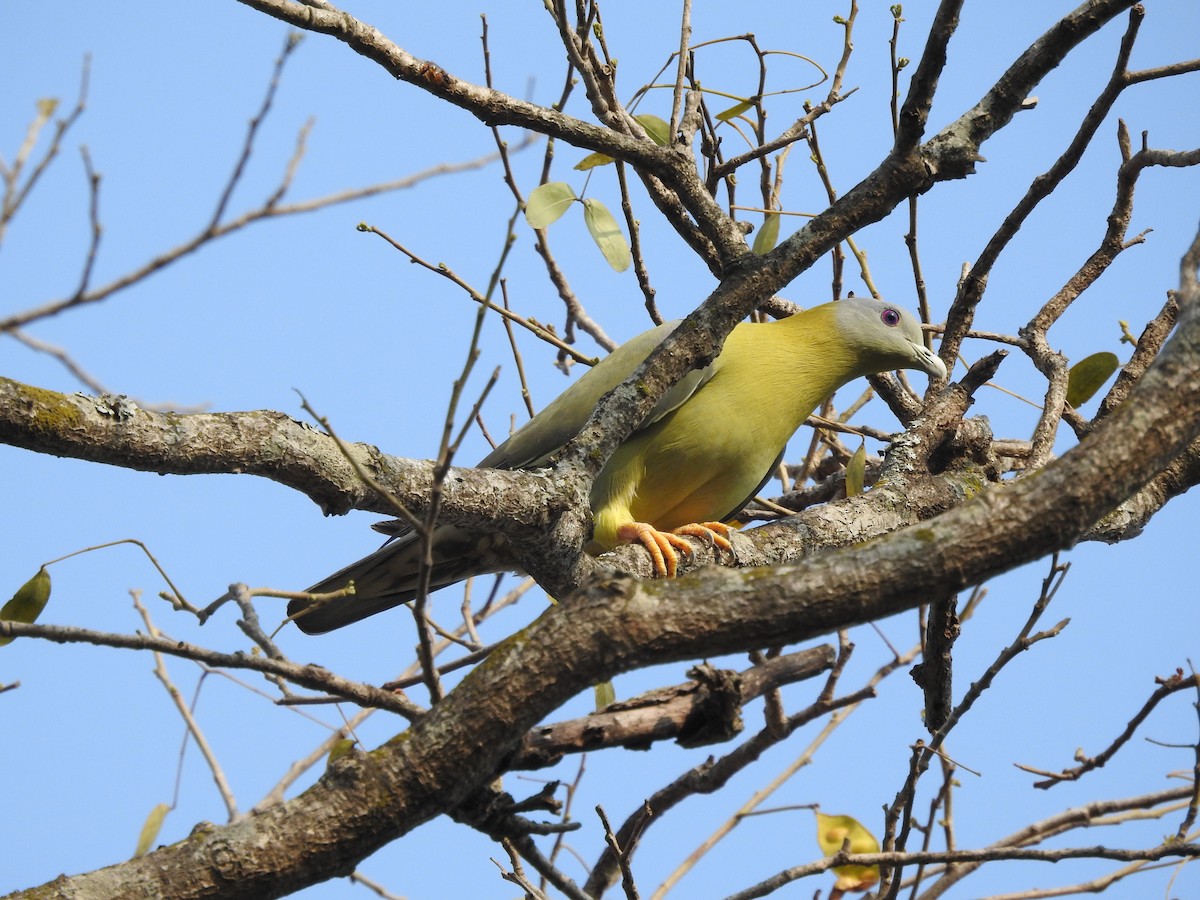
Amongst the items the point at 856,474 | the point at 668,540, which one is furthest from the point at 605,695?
the point at 856,474

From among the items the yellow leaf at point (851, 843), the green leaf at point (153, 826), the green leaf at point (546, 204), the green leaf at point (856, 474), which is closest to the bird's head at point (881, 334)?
the green leaf at point (856, 474)

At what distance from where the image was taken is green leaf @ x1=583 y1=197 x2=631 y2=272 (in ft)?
11.5

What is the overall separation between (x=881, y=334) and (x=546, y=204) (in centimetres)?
187

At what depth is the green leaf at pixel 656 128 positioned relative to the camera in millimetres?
3770

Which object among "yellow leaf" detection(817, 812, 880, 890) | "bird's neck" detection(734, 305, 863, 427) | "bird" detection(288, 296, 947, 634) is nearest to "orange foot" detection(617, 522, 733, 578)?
"bird" detection(288, 296, 947, 634)

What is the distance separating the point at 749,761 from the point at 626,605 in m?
1.71

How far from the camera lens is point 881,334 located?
15.4 feet

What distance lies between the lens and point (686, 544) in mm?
3867

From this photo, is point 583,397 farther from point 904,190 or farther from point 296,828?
point 296,828

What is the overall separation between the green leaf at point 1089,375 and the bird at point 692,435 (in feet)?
2.11

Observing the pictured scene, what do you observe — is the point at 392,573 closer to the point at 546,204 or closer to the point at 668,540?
the point at 668,540

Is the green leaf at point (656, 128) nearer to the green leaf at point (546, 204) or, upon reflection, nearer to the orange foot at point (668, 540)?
the green leaf at point (546, 204)

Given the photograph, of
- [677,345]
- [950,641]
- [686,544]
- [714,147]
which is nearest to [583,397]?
[686,544]

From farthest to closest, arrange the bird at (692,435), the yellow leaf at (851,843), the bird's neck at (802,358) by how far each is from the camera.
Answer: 1. the bird's neck at (802,358)
2. the bird at (692,435)
3. the yellow leaf at (851,843)
